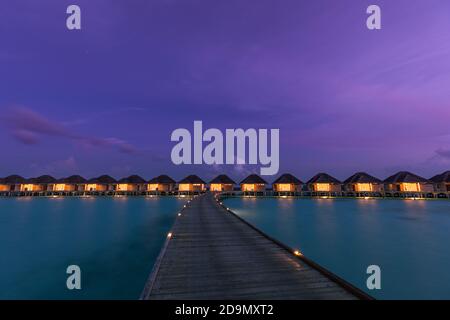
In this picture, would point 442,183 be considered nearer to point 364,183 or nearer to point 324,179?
point 364,183

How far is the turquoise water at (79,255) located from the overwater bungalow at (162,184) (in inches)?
1364

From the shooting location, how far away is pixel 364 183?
49.5 meters

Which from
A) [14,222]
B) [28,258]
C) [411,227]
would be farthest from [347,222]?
[14,222]

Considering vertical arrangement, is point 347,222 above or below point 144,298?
below

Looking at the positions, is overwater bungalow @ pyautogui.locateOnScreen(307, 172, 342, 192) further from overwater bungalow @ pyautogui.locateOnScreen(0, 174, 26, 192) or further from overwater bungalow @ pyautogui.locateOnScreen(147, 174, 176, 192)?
overwater bungalow @ pyautogui.locateOnScreen(0, 174, 26, 192)

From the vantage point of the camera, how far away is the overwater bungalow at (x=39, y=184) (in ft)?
181

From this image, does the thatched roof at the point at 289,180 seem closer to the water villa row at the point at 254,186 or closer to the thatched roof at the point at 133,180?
the water villa row at the point at 254,186

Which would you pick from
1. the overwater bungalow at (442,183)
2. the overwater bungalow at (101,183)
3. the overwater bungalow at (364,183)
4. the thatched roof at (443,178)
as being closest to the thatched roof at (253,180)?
the overwater bungalow at (364,183)

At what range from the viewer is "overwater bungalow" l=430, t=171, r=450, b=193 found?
43.7m

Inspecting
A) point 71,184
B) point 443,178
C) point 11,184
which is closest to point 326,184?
point 443,178
